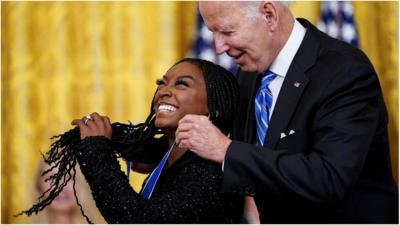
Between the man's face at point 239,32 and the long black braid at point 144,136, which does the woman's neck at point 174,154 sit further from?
the man's face at point 239,32

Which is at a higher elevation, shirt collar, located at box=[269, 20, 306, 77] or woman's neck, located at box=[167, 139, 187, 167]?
shirt collar, located at box=[269, 20, 306, 77]

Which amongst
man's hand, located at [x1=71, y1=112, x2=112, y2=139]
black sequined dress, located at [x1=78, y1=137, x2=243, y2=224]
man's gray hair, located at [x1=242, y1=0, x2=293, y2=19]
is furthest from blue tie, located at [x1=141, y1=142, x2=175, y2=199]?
man's gray hair, located at [x1=242, y1=0, x2=293, y2=19]

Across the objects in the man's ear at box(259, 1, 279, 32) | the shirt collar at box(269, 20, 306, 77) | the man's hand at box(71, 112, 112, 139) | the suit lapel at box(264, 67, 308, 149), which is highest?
the man's ear at box(259, 1, 279, 32)

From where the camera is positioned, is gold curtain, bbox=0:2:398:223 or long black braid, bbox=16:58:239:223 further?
gold curtain, bbox=0:2:398:223

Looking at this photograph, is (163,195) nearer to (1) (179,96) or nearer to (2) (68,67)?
(1) (179,96)

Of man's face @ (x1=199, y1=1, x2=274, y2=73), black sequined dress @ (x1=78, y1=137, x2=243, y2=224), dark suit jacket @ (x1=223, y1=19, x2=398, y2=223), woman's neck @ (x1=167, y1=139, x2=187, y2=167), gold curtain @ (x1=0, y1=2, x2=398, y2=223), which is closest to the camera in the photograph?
dark suit jacket @ (x1=223, y1=19, x2=398, y2=223)

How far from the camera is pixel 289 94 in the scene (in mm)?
1988

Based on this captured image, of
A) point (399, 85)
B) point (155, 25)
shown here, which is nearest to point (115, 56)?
point (155, 25)

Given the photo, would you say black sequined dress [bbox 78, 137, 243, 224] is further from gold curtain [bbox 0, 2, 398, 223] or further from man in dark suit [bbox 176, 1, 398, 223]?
gold curtain [bbox 0, 2, 398, 223]

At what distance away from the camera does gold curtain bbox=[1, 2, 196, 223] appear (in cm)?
388

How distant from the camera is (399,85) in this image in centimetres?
408

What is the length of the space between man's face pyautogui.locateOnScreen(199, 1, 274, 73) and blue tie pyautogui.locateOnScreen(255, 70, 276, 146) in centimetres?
4

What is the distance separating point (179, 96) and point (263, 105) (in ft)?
0.73

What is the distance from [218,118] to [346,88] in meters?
0.42
